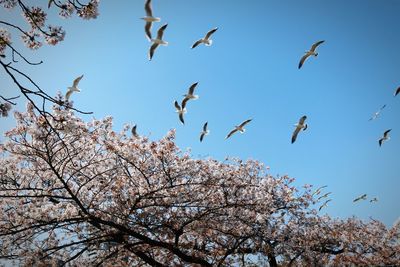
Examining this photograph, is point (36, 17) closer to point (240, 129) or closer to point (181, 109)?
point (181, 109)

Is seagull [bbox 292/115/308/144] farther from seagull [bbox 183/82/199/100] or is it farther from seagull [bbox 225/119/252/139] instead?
seagull [bbox 183/82/199/100]

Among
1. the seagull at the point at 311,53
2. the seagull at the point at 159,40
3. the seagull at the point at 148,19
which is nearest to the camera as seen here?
the seagull at the point at 148,19

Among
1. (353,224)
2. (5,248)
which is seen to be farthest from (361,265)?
(5,248)

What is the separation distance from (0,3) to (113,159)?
5241mm

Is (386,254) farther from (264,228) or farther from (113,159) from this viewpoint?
(113,159)

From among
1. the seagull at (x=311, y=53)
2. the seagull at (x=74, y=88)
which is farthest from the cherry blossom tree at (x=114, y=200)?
the seagull at (x=311, y=53)

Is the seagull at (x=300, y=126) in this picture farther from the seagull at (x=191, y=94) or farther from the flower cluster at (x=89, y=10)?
the flower cluster at (x=89, y=10)

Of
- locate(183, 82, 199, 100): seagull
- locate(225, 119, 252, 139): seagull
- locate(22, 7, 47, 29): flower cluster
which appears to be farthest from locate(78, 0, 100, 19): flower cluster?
locate(225, 119, 252, 139): seagull

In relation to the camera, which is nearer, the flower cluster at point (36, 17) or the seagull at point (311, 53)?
the flower cluster at point (36, 17)

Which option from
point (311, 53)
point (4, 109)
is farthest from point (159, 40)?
point (311, 53)

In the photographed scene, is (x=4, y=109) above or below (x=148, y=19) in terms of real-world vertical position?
below

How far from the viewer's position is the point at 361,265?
1315 cm

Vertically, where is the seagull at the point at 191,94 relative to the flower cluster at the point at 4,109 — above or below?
above

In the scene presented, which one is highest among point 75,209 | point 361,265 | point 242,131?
point 242,131
